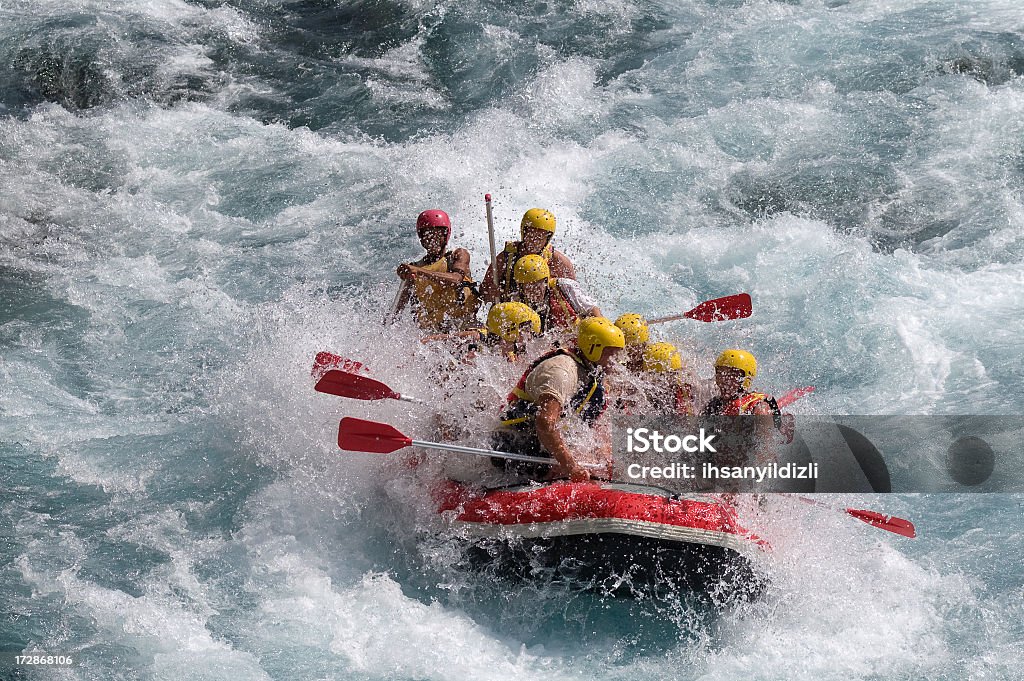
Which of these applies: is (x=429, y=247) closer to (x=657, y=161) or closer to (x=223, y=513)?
(x=223, y=513)

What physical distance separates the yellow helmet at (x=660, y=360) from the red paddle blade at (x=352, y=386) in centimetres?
147

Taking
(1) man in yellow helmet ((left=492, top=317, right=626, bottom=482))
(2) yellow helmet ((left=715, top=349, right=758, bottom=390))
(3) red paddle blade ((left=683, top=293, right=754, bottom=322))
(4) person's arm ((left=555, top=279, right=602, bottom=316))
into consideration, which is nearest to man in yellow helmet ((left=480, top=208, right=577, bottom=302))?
(4) person's arm ((left=555, top=279, right=602, bottom=316))

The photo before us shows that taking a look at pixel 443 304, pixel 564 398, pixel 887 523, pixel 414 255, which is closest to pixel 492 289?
pixel 443 304

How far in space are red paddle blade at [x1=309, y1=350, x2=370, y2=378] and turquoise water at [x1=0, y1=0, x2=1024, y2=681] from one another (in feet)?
0.71

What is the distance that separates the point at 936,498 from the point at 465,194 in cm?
527

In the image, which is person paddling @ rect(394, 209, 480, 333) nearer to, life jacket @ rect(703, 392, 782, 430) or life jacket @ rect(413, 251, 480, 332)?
life jacket @ rect(413, 251, 480, 332)

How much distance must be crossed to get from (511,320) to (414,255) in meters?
3.77

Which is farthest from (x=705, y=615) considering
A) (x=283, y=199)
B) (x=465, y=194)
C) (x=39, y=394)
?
(x=283, y=199)

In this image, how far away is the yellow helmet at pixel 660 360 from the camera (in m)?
6.05

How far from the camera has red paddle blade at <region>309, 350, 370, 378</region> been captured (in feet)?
22.2

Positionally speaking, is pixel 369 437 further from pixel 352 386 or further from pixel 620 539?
pixel 620 539

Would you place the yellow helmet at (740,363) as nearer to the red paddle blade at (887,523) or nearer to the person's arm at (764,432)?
the person's arm at (764,432)

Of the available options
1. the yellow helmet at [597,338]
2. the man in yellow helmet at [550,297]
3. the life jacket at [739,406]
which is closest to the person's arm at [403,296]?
the man in yellow helmet at [550,297]

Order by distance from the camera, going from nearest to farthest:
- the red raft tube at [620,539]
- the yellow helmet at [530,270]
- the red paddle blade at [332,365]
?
the red raft tube at [620,539] < the yellow helmet at [530,270] < the red paddle blade at [332,365]
